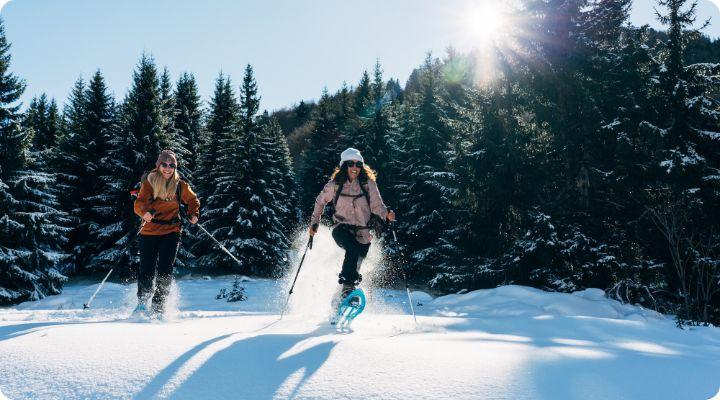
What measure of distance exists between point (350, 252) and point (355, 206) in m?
0.61

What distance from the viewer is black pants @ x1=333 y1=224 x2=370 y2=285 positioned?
17.6 feet

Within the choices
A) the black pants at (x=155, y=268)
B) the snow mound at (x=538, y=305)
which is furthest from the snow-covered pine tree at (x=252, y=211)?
the black pants at (x=155, y=268)

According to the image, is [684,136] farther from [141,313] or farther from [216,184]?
[216,184]

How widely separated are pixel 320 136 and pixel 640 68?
34.6 m

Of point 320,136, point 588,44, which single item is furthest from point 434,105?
point 320,136

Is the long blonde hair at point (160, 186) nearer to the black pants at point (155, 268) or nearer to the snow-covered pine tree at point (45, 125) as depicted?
the black pants at point (155, 268)

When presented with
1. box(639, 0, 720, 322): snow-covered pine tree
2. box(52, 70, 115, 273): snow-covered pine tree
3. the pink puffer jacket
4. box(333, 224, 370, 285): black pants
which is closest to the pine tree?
box(52, 70, 115, 273): snow-covered pine tree

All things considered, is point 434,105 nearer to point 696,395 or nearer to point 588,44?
point 588,44

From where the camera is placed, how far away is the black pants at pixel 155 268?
18.4ft

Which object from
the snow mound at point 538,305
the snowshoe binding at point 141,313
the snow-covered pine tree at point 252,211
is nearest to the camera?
the snowshoe binding at point 141,313

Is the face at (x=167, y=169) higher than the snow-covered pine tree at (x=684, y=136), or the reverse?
the snow-covered pine tree at (x=684, y=136)

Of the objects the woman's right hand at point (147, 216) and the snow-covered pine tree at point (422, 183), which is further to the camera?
the snow-covered pine tree at point (422, 183)

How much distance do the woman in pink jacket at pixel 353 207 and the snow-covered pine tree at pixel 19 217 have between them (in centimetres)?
1470

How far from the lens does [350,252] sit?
5.49m
